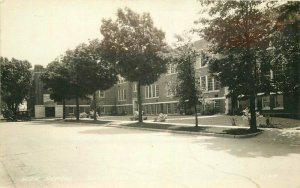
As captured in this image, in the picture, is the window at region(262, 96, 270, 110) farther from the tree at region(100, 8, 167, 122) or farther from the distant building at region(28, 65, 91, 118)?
the distant building at region(28, 65, 91, 118)

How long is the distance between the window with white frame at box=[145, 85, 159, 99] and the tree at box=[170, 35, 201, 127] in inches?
1193

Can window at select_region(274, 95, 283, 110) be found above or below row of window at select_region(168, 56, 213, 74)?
below

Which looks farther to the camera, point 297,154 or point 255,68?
point 255,68

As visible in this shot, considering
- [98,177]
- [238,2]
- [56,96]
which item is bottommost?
[98,177]

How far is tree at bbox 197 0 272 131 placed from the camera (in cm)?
1884

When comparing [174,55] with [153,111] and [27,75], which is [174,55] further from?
[27,75]

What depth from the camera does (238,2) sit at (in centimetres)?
1848

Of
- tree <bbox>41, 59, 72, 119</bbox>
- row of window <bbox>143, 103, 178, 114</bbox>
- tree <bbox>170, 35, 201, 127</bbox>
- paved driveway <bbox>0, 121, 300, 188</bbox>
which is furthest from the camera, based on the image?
row of window <bbox>143, 103, 178, 114</bbox>

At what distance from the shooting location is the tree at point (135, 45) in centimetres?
3033

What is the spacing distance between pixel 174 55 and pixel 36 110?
2008 inches

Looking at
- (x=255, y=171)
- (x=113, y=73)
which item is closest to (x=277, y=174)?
(x=255, y=171)

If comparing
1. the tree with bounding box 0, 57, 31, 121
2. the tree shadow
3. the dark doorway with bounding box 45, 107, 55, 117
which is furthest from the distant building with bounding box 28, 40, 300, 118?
the tree with bounding box 0, 57, 31, 121

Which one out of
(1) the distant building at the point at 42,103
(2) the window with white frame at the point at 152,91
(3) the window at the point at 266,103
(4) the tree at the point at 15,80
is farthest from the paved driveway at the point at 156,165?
(1) the distant building at the point at 42,103

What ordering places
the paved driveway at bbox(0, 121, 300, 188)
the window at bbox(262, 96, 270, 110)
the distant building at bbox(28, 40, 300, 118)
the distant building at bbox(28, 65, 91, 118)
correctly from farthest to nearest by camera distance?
the distant building at bbox(28, 65, 91, 118), the window at bbox(262, 96, 270, 110), the distant building at bbox(28, 40, 300, 118), the paved driveway at bbox(0, 121, 300, 188)
